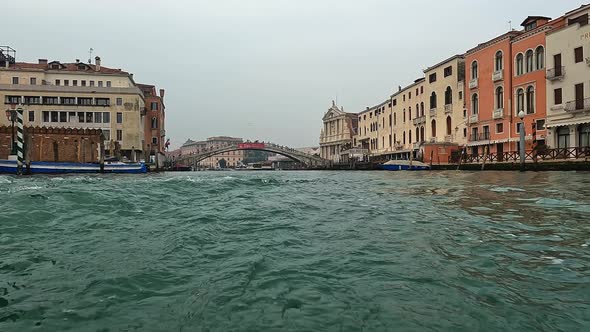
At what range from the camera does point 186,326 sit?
2.47m

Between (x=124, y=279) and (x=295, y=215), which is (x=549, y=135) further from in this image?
(x=124, y=279)

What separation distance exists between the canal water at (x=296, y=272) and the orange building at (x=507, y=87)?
2802 centimetres

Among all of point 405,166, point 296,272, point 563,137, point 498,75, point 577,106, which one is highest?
point 498,75

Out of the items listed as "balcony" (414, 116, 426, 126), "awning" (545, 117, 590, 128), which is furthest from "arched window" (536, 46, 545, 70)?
"balcony" (414, 116, 426, 126)

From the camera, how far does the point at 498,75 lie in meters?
34.5

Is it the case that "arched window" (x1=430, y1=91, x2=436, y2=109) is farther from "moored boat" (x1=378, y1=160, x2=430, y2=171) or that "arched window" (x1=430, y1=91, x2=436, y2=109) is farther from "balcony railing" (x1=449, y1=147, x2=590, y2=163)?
"balcony railing" (x1=449, y1=147, x2=590, y2=163)

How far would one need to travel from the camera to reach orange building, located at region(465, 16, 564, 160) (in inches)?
1205

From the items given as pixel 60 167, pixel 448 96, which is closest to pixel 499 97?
pixel 448 96

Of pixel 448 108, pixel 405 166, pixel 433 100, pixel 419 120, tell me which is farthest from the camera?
pixel 419 120

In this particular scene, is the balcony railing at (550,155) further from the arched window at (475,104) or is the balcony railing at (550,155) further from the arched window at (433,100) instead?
the arched window at (433,100)

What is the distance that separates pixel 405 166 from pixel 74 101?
3824cm

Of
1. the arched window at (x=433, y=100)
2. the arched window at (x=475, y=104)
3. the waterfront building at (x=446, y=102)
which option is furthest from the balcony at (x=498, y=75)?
the arched window at (x=433, y=100)

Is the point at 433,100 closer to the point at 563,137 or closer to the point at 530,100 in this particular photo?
the point at 530,100

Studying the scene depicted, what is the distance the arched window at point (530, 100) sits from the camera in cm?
3116
